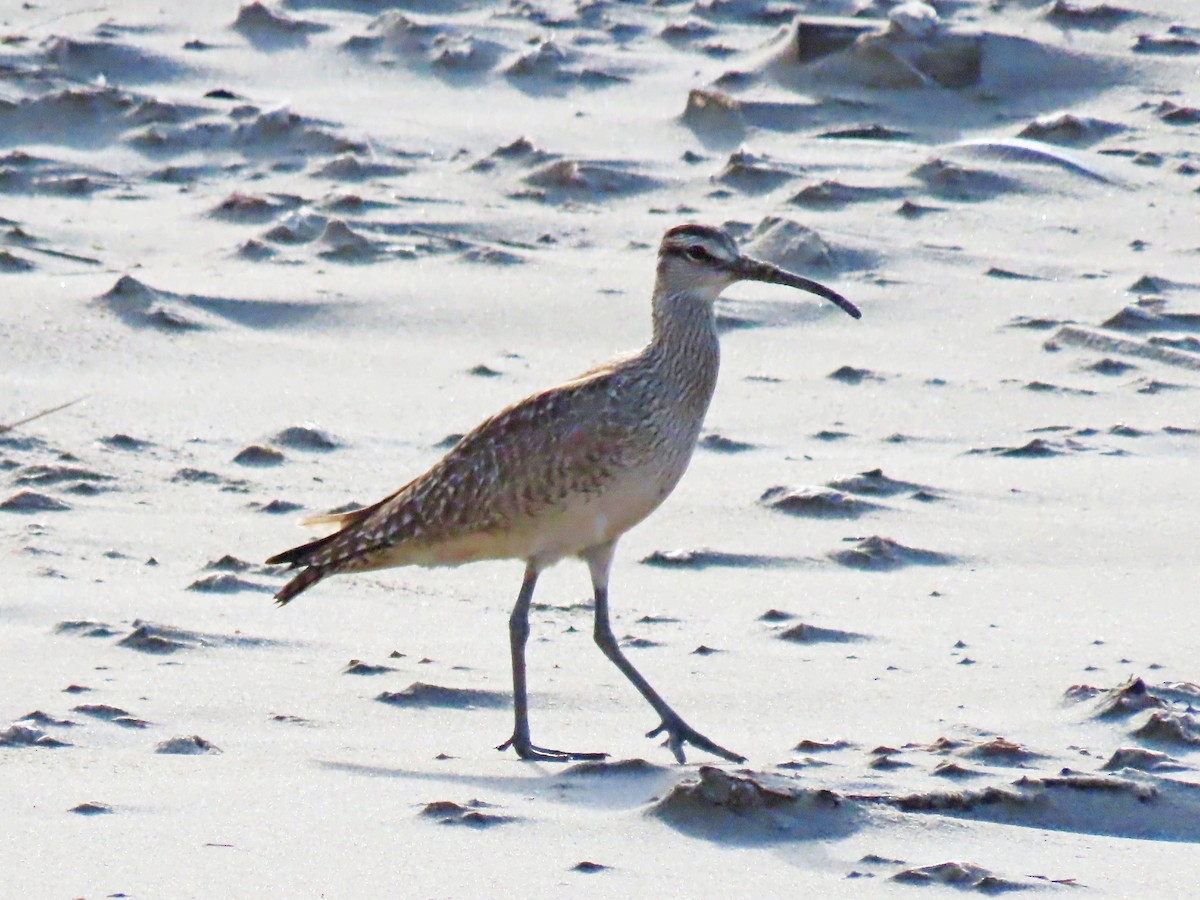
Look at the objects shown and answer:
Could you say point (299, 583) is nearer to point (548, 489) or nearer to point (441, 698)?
point (441, 698)

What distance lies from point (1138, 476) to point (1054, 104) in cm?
387

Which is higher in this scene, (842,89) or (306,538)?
(842,89)

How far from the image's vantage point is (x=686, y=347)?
20.1ft

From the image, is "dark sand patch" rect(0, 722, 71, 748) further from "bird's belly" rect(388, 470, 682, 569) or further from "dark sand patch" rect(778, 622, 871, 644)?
"dark sand patch" rect(778, 622, 871, 644)

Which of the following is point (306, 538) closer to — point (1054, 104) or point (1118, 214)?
point (1118, 214)

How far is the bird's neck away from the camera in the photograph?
19.8 feet

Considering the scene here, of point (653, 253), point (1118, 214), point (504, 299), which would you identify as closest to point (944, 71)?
point (1118, 214)

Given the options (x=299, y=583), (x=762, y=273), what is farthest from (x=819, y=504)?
(x=299, y=583)

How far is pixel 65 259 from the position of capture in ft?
29.0

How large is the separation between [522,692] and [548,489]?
1.90ft

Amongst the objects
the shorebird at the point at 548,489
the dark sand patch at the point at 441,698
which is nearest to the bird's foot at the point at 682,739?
the shorebird at the point at 548,489

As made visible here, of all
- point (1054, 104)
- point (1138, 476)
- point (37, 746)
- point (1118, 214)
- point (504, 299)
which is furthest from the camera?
point (1054, 104)

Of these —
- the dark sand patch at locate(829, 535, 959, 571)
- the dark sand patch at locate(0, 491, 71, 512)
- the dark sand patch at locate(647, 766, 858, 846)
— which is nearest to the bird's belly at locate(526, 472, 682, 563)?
the dark sand patch at locate(829, 535, 959, 571)

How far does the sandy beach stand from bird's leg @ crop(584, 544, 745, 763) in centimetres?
12
